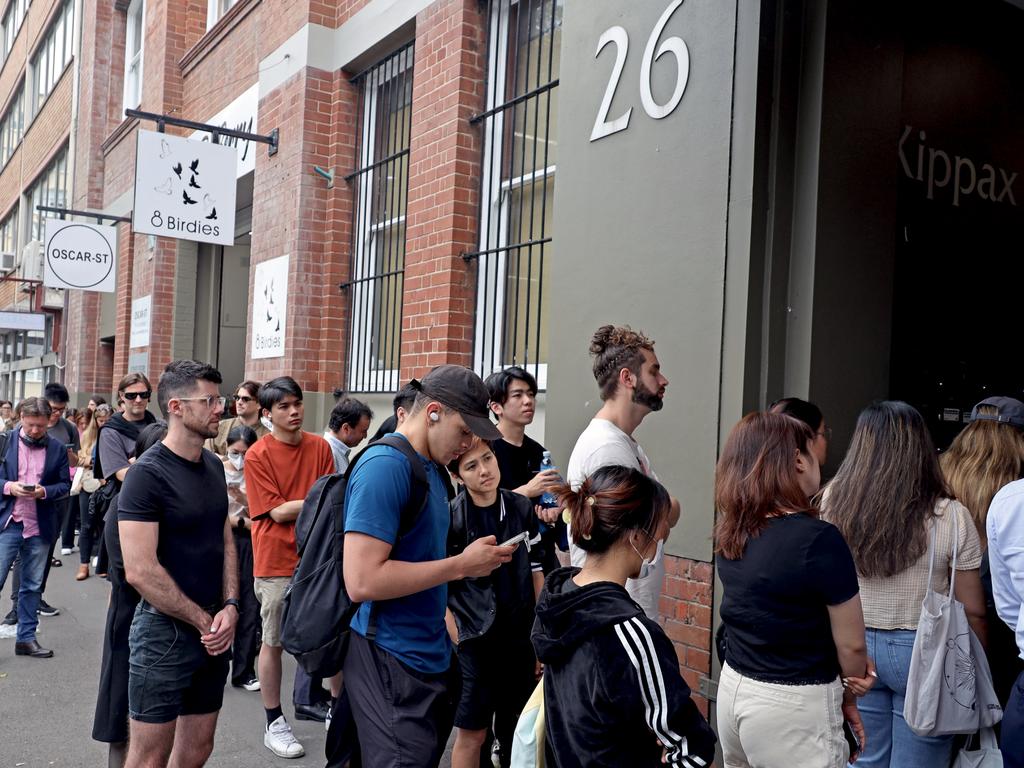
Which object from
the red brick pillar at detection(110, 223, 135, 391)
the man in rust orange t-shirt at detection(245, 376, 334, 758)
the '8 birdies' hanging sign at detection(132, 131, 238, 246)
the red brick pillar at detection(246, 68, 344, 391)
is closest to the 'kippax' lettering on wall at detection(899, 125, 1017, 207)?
the man in rust orange t-shirt at detection(245, 376, 334, 758)

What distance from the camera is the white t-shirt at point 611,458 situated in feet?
13.1

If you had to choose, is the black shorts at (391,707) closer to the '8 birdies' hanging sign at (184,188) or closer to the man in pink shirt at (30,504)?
the man in pink shirt at (30,504)

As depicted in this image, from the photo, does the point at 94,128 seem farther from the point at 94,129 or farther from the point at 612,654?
the point at 612,654

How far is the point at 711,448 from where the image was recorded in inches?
189

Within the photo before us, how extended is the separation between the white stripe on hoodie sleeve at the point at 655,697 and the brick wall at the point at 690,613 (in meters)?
2.47

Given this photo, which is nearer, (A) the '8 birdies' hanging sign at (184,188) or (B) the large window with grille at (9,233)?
(A) the '8 birdies' hanging sign at (184,188)

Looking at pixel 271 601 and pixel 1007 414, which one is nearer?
pixel 1007 414

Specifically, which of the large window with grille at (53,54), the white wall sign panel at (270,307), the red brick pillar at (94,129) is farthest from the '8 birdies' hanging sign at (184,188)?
the large window with grille at (53,54)

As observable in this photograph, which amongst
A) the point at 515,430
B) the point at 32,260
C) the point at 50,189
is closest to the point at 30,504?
the point at 515,430

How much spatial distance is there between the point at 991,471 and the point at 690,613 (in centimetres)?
172

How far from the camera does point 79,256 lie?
14.3 meters

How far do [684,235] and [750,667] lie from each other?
2.71 m

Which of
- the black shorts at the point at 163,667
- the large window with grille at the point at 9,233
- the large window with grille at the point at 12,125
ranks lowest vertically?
the black shorts at the point at 163,667

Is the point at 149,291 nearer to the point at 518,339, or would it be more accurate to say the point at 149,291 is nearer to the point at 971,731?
the point at 518,339
